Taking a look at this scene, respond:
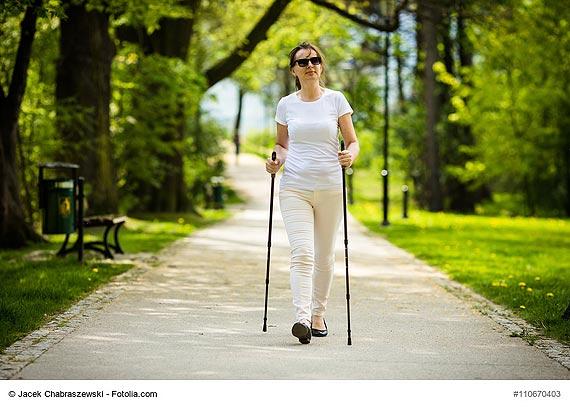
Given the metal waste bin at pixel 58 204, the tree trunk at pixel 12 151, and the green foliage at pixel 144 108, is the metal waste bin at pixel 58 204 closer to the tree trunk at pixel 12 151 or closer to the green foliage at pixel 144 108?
the tree trunk at pixel 12 151

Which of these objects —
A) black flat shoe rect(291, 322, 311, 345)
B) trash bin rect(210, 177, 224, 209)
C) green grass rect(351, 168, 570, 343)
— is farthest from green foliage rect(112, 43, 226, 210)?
black flat shoe rect(291, 322, 311, 345)

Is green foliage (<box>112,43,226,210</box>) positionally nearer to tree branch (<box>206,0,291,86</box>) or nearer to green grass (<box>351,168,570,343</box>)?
tree branch (<box>206,0,291,86</box>)

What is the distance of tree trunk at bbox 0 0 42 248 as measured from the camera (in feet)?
51.5

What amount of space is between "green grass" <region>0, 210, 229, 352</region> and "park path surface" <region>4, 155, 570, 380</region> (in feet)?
0.75

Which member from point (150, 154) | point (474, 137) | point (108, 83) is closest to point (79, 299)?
point (108, 83)

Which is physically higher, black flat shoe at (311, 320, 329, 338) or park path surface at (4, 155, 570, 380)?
black flat shoe at (311, 320, 329, 338)

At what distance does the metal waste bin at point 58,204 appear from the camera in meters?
14.0

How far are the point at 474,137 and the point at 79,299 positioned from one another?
29487 millimetres

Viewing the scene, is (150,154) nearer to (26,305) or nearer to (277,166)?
(26,305)

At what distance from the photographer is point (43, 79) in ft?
69.5

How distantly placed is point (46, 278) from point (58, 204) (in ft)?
7.50

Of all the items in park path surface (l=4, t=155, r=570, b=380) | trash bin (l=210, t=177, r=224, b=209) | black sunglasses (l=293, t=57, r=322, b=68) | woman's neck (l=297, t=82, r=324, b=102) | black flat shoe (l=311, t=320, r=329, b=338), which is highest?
black sunglasses (l=293, t=57, r=322, b=68)

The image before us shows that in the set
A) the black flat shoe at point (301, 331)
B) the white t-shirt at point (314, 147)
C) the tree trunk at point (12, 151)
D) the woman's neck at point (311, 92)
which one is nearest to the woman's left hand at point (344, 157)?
the white t-shirt at point (314, 147)
